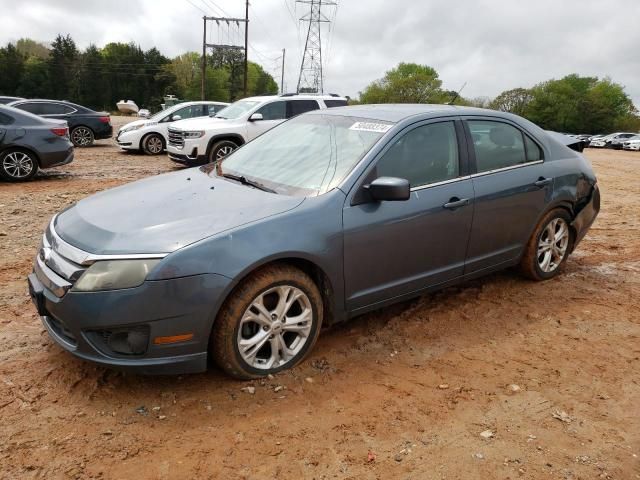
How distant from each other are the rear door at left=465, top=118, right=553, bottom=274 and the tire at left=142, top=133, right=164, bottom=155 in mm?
12003

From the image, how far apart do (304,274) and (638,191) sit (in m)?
10.6

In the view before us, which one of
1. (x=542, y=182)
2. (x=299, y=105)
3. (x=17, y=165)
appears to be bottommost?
(x=17, y=165)

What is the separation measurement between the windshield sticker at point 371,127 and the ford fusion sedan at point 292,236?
0.05 feet

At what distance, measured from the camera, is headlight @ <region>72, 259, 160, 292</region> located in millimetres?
2674

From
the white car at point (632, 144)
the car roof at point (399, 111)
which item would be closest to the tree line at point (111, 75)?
the white car at point (632, 144)

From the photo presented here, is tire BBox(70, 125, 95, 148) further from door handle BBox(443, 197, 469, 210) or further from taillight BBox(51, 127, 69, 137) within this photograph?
door handle BBox(443, 197, 469, 210)

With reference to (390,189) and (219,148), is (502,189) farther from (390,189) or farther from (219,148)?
(219,148)

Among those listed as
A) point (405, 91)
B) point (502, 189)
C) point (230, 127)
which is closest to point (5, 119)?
point (230, 127)

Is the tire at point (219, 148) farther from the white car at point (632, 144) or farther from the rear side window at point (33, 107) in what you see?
→ the white car at point (632, 144)

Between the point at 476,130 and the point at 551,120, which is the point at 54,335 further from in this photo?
the point at 551,120

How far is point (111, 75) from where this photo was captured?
86.9 metres

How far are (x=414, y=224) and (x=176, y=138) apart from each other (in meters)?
9.21

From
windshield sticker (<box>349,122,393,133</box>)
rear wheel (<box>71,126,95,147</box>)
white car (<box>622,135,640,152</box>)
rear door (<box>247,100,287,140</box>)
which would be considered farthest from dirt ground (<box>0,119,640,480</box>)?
white car (<box>622,135,640,152</box>)

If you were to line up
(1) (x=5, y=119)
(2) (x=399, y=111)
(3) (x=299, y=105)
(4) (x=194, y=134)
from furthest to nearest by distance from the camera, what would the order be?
(3) (x=299, y=105) < (4) (x=194, y=134) < (1) (x=5, y=119) < (2) (x=399, y=111)
